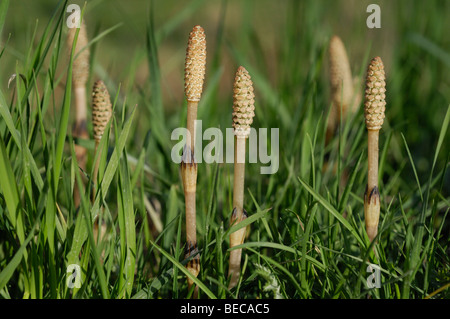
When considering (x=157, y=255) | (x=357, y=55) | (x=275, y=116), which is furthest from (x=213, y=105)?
(x=157, y=255)

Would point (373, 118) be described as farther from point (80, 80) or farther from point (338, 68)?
point (80, 80)

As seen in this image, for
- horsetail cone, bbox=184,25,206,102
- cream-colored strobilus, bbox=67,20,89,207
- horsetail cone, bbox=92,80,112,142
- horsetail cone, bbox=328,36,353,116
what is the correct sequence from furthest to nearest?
1. horsetail cone, bbox=328,36,353,116
2. cream-colored strobilus, bbox=67,20,89,207
3. horsetail cone, bbox=92,80,112,142
4. horsetail cone, bbox=184,25,206,102

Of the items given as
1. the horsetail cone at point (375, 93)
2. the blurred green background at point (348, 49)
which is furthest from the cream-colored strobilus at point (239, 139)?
the blurred green background at point (348, 49)

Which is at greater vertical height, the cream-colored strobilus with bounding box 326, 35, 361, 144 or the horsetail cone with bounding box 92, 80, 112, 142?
the cream-colored strobilus with bounding box 326, 35, 361, 144

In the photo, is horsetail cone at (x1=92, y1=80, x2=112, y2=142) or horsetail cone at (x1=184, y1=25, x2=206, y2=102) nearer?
horsetail cone at (x1=184, y1=25, x2=206, y2=102)

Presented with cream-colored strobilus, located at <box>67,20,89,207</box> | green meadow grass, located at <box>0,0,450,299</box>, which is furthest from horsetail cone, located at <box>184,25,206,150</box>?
cream-colored strobilus, located at <box>67,20,89,207</box>

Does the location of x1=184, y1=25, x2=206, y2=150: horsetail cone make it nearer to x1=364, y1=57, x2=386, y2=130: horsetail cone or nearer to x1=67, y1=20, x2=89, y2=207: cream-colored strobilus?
x1=364, y1=57, x2=386, y2=130: horsetail cone
